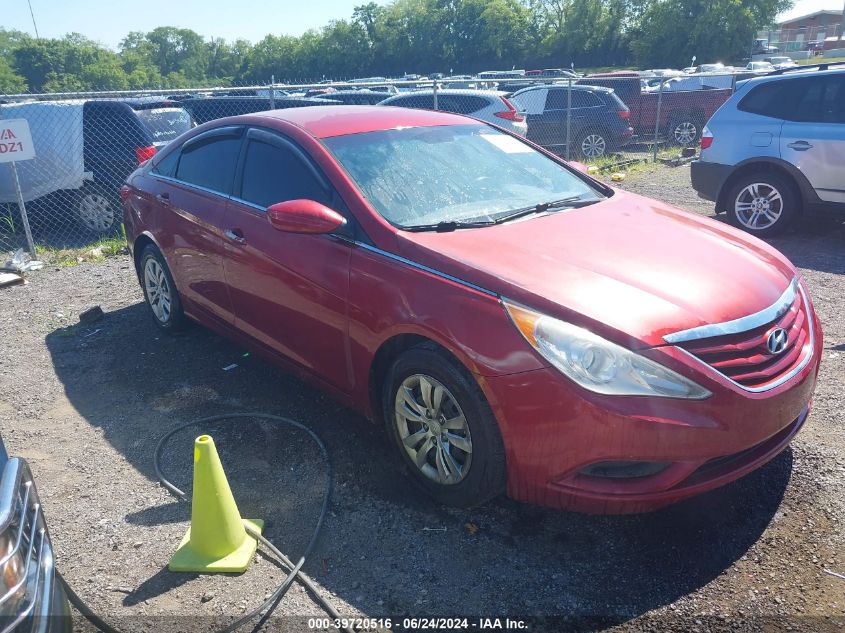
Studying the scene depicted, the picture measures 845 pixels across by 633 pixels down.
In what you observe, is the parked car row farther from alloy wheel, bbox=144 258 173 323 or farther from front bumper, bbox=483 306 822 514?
front bumper, bbox=483 306 822 514

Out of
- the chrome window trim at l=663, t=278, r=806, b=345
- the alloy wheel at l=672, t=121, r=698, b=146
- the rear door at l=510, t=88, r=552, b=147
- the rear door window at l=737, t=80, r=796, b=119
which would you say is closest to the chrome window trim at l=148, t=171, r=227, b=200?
the chrome window trim at l=663, t=278, r=806, b=345

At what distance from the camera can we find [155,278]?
5.43 meters

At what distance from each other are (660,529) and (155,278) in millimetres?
4187

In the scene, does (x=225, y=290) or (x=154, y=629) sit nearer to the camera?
(x=154, y=629)

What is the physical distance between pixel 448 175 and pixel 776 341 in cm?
186

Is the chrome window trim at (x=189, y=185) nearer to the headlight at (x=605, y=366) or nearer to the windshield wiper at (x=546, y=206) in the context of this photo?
the windshield wiper at (x=546, y=206)

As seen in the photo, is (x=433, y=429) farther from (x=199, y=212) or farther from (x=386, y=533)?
(x=199, y=212)

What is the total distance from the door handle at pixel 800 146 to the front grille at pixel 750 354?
5155 millimetres

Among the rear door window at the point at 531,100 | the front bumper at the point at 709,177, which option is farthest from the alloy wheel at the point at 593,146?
the front bumper at the point at 709,177

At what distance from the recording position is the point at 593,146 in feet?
47.3

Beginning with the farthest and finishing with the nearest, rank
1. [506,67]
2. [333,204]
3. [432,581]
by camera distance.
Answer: [506,67]
[333,204]
[432,581]

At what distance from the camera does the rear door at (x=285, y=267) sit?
3508 mm

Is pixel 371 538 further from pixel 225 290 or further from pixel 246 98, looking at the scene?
pixel 246 98

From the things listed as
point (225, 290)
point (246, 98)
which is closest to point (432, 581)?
point (225, 290)
